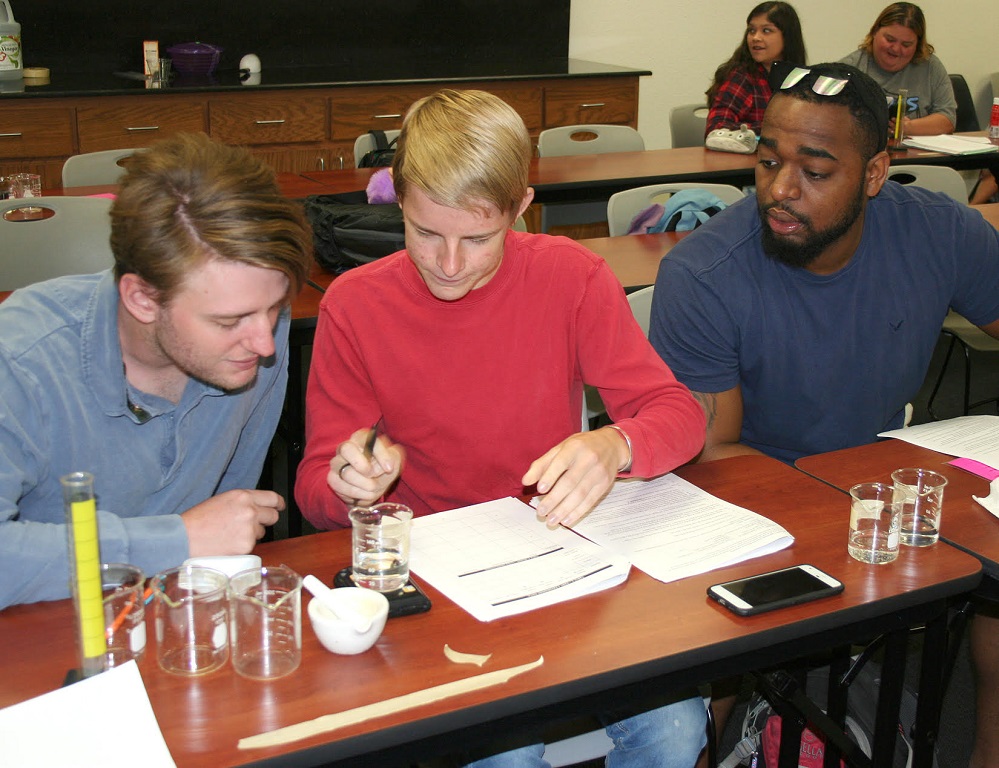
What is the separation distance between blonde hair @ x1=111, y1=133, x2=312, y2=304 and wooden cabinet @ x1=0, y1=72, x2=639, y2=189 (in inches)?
155

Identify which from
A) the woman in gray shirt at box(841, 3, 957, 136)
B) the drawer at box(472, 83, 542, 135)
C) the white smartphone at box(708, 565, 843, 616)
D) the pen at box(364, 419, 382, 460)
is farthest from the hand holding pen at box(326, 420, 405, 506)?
the woman in gray shirt at box(841, 3, 957, 136)

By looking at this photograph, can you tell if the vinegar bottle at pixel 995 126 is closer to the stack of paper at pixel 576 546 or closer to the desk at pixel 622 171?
the desk at pixel 622 171

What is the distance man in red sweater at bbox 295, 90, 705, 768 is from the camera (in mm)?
1529

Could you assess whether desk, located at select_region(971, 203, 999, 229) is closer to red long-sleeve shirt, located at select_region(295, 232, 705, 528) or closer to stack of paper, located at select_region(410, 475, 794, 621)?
red long-sleeve shirt, located at select_region(295, 232, 705, 528)

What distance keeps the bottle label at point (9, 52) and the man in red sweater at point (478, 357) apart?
4094mm

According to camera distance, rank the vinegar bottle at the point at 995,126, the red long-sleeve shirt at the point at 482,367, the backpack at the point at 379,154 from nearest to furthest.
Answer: the red long-sleeve shirt at the point at 482,367
the backpack at the point at 379,154
the vinegar bottle at the point at 995,126

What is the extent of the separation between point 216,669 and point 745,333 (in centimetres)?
120

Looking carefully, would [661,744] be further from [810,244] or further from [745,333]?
[810,244]

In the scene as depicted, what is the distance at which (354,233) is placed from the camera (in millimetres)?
2734

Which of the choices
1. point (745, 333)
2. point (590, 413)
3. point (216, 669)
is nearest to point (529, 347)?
point (745, 333)

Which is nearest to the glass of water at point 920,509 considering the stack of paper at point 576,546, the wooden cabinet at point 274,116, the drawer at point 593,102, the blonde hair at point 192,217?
the stack of paper at point 576,546

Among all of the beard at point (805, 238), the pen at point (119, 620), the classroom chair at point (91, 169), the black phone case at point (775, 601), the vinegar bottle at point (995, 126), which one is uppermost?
the vinegar bottle at point (995, 126)

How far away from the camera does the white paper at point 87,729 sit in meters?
1.03

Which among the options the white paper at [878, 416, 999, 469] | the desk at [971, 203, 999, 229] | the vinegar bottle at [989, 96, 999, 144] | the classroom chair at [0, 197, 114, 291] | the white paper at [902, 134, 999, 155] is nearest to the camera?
the white paper at [878, 416, 999, 469]
